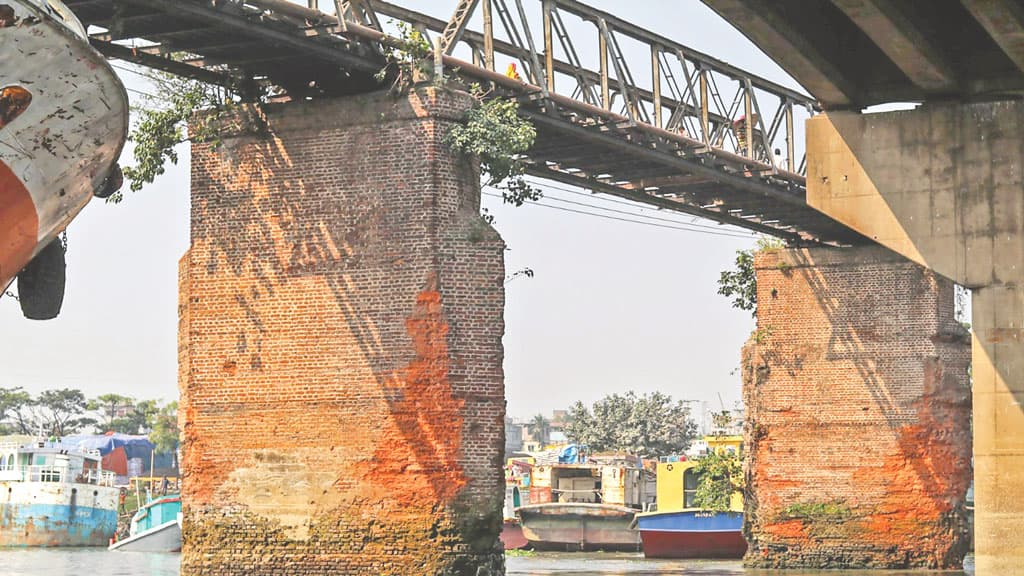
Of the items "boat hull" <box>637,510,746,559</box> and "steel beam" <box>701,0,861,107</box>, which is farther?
"boat hull" <box>637,510,746,559</box>

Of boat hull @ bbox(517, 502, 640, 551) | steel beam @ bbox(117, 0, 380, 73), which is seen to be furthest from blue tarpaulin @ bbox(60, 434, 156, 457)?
steel beam @ bbox(117, 0, 380, 73)

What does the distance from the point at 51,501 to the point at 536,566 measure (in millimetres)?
31136

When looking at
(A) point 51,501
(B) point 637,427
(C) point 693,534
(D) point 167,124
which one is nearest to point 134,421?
(B) point 637,427

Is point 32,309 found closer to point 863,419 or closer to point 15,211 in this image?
point 15,211

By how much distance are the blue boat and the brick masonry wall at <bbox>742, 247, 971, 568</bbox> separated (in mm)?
35466

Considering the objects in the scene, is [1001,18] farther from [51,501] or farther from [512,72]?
[51,501]

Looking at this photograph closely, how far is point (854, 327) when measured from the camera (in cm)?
3909

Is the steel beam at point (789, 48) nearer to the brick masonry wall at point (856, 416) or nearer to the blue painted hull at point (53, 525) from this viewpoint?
the brick masonry wall at point (856, 416)

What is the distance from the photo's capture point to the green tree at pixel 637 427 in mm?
101812

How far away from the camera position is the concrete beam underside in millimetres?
21156

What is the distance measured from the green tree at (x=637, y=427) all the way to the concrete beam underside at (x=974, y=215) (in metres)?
78.5

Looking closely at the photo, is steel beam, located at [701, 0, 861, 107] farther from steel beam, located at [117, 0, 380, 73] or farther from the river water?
the river water

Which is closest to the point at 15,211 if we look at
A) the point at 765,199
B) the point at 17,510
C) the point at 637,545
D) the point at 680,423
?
the point at 765,199

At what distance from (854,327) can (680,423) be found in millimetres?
65389
